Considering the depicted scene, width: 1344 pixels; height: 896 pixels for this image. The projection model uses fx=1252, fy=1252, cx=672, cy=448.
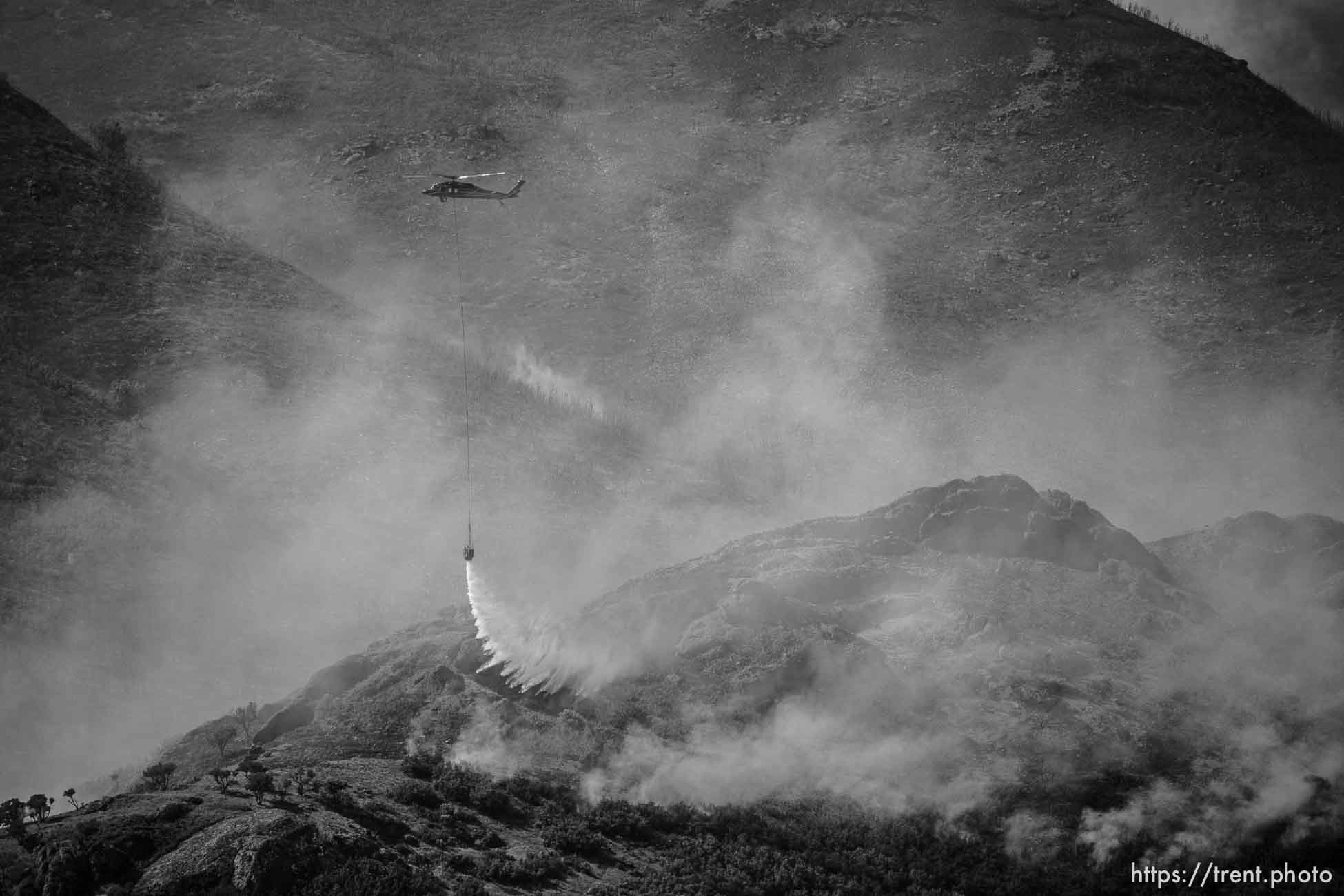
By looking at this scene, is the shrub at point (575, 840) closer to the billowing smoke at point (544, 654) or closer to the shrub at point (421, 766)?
the shrub at point (421, 766)

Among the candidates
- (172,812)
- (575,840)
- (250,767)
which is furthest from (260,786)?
(575,840)

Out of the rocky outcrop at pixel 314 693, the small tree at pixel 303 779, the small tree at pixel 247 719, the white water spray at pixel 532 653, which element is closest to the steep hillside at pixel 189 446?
the small tree at pixel 247 719

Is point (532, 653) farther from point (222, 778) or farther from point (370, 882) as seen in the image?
point (370, 882)

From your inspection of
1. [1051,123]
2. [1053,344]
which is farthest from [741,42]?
[1053,344]

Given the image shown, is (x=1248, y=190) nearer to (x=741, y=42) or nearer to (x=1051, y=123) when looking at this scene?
(x=1051, y=123)

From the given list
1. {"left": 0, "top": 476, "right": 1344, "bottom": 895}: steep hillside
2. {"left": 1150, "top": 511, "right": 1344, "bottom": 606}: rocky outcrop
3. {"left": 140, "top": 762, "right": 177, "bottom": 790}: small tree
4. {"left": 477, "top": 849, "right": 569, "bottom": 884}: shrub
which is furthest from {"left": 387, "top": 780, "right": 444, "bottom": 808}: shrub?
{"left": 1150, "top": 511, "right": 1344, "bottom": 606}: rocky outcrop

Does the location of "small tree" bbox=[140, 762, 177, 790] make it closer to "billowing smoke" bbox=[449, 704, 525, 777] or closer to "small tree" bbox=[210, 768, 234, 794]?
"small tree" bbox=[210, 768, 234, 794]
